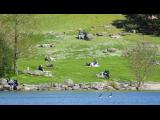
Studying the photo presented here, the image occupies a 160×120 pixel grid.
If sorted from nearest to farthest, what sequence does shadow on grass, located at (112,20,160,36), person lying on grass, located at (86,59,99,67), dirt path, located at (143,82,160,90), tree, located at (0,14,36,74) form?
shadow on grass, located at (112,20,160,36)
tree, located at (0,14,36,74)
dirt path, located at (143,82,160,90)
person lying on grass, located at (86,59,99,67)

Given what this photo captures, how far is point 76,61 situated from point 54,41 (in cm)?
78

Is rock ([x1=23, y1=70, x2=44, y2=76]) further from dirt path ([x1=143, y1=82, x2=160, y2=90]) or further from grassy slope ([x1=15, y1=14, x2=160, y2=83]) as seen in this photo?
dirt path ([x1=143, y1=82, x2=160, y2=90])

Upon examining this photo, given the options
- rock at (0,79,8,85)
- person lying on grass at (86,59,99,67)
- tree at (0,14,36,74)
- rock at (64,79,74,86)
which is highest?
tree at (0,14,36,74)

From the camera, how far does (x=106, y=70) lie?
1127cm

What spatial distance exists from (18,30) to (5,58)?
1054 mm

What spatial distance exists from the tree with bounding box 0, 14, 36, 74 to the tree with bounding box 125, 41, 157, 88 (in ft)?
7.76

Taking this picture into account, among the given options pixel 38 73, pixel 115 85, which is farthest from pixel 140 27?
pixel 38 73

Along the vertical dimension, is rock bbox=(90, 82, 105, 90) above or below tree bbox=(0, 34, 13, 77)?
below

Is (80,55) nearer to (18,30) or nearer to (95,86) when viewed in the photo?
(95,86)

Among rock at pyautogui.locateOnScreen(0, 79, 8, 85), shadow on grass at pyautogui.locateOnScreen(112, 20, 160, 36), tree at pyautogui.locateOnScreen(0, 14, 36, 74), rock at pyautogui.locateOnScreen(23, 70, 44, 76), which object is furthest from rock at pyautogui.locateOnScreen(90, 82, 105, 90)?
rock at pyautogui.locateOnScreen(0, 79, 8, 85)

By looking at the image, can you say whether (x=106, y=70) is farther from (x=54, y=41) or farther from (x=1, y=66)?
(x=1, y=66)

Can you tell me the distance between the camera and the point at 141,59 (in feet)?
36.6

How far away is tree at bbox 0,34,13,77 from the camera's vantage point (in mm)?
8938
